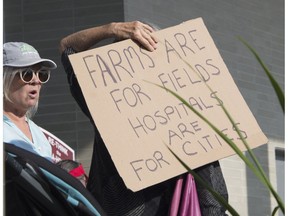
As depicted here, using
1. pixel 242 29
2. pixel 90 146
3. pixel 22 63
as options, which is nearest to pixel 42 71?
pixel 22 63

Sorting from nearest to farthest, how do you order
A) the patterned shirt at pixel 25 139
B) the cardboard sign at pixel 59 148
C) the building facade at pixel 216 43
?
the patterned shirt at pixel 25 139 < the cardboard sign at pixel 59 148 < the building facade at pixel 216 43

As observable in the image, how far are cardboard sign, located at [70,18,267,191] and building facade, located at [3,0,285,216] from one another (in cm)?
390

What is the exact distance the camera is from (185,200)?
4156 mm

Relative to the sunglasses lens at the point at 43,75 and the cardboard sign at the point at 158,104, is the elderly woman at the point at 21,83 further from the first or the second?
the cardboard sign at the point at 158,104

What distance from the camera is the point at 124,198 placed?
4152 millimetres

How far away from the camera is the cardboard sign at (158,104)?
160 inches

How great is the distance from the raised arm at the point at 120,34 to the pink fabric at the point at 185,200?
48 cm

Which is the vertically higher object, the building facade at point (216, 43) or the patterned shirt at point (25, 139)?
the patterned shirt at point (25, 139)

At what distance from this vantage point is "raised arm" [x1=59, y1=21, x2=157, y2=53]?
4.20 metres

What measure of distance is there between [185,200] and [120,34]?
24.5 inches

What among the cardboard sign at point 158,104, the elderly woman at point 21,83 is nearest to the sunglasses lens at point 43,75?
the elderly woman at point 21,83

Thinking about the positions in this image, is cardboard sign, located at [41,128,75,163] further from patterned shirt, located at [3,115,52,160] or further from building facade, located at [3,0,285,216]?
patterned shirt, located at [3,115,52,160]

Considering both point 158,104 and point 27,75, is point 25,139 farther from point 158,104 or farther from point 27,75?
point 158,104

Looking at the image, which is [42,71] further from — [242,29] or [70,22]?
[242,29]
